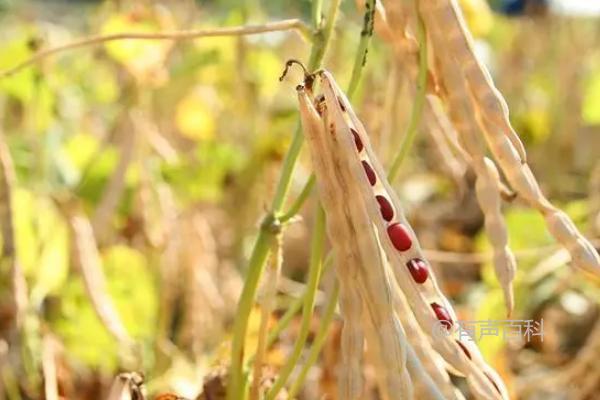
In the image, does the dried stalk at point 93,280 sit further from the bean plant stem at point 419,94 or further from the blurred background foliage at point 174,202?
the bean plant stem at point 419,94

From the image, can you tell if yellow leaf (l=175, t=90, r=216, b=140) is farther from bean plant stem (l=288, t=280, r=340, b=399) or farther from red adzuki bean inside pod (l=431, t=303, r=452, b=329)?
red adzuki bean inside pod (l=431, t=303, r=452, b=329)

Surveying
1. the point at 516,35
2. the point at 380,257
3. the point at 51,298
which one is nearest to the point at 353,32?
the point at 51,298

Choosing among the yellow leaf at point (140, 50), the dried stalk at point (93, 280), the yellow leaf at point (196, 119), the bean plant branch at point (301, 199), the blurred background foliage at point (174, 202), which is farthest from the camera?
the yellow leaf at point (196, 119)

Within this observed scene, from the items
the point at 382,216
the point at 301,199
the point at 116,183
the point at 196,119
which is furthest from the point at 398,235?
the point at 196,119

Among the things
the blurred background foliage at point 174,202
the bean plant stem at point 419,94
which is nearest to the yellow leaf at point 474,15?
the blurred background foliage at point 174,202

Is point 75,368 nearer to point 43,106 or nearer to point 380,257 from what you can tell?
point 43,106

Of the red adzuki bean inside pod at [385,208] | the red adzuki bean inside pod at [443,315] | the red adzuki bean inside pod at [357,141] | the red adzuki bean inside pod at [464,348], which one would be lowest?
the red adzuki bean inside pod at [464,348]
